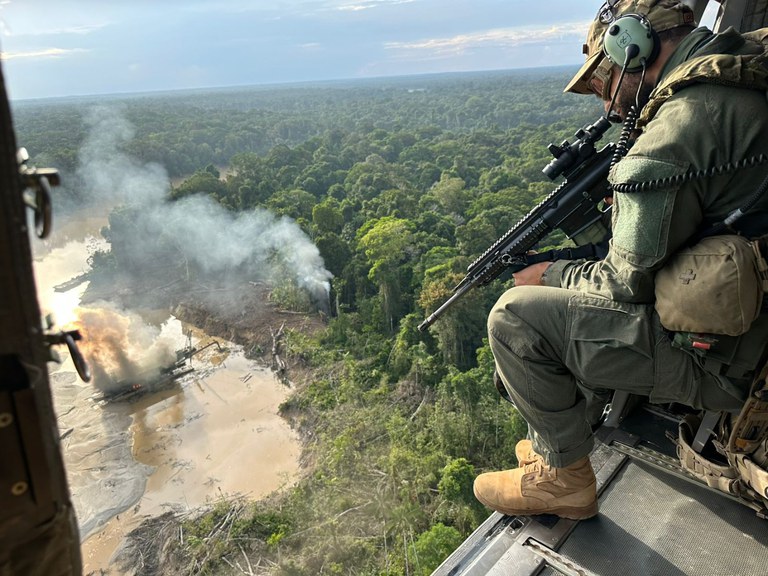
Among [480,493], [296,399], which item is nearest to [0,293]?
[480,493]

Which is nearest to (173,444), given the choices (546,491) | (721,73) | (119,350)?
(119,350)

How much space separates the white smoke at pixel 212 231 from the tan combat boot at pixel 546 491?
16.7m

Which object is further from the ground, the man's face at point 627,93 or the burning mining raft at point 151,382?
the man's face at point 627,93

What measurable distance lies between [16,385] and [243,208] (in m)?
26.0

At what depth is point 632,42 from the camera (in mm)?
2217

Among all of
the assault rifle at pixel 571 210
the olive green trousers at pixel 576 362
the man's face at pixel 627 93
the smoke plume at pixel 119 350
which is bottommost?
the smoke plume at pixel 119 350

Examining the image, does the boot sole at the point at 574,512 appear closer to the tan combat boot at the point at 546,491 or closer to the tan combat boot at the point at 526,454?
the tan combat boot at the point at 546,491

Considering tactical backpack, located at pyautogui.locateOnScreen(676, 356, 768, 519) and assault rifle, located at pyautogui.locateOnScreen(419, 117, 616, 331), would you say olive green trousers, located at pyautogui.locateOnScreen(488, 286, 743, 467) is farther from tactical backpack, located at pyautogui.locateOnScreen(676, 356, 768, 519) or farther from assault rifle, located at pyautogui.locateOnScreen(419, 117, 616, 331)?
assault rifle, located at pyautogui.locateOnScreen(419, 117, 616, 331)

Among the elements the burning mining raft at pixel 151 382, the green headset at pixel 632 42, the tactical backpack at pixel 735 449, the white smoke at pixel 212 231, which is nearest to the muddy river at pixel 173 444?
the burning mining raft at pixel 151 382

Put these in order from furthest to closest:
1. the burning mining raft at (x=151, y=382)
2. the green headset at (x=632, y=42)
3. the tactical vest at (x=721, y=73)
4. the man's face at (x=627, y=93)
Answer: the burning mining raft at (x=151, y=382), the man's face at (x=627, y=93), the green headset at (x=632, y=42), the tactical vest at (x=721, y=73)

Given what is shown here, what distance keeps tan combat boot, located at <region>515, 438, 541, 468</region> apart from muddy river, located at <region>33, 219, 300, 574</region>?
9.97 m

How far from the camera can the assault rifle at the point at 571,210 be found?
2682 millimetres

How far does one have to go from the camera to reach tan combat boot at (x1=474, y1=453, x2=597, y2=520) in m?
2.41

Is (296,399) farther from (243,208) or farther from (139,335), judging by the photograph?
(243,208)
